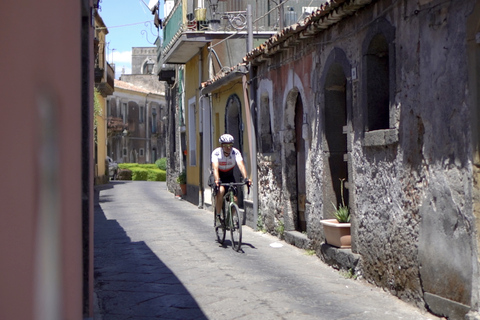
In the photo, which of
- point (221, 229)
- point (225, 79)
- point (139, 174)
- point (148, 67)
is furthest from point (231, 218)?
point (148, 67)

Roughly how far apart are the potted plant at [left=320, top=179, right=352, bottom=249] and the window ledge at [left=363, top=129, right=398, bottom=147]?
1.26 meters

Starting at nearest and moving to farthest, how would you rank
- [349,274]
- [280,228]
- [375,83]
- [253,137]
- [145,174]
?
[375,83] < [349,274] < [280,228] < [253,137] < [145,174]

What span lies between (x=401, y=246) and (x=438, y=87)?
1692mm

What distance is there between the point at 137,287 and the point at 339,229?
2.63m

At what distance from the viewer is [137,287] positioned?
7.62 metres

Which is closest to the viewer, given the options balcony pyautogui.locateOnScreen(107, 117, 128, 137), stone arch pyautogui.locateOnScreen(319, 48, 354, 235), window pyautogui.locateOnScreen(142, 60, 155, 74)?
stone arch pyautogui.locateOnScreen(319, 48, 354, 235)

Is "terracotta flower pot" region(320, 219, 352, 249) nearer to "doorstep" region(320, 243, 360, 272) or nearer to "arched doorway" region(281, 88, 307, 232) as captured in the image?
"doorstep" region(320, 243, 360, 272)

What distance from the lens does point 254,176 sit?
13.4 metres

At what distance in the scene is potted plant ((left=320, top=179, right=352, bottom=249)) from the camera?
869 cm

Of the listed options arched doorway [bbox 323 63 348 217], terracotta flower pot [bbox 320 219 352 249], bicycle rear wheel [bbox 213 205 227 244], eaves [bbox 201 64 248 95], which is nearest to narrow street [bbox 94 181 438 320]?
bicycle rear wheel [bbox 213 205 227 244]

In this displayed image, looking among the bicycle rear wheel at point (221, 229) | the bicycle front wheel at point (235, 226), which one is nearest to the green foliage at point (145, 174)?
the bicycle rear wheel at point (221, 229)

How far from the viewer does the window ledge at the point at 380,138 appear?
7117 mm

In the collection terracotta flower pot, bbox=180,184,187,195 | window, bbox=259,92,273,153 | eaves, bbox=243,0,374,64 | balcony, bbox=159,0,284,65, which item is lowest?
terracotta flower pot, bbox=180,184,187,195

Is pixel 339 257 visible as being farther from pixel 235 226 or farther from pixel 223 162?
pixel 223 162
